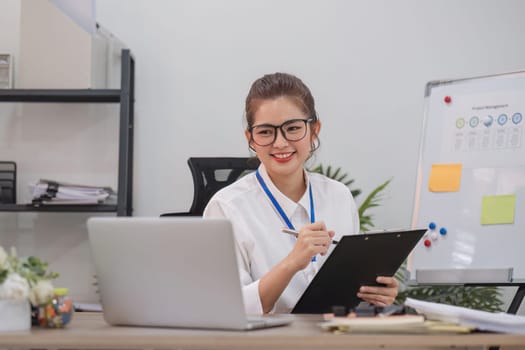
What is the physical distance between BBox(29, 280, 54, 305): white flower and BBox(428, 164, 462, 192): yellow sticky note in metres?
1.98

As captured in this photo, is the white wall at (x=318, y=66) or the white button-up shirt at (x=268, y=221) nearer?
the white button-up shirt at (x=268, y=221)

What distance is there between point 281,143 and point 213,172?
35.8 inches

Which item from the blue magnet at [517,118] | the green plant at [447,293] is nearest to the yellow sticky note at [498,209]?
the blue magnet at [517,118]

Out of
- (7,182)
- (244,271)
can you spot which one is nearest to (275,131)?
(244,271)

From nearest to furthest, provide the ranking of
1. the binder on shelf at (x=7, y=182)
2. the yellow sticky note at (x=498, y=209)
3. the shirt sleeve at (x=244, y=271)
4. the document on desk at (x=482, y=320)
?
the document on desk at (x=482, y=320), the shirt sleeve at (x=244, y=271), the yellow sticky note at (x=498, y=209), the binder on shelf at (x=7, y=182)

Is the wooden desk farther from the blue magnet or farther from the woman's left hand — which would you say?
the blue magnet

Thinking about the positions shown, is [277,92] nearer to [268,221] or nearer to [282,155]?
[282,155]

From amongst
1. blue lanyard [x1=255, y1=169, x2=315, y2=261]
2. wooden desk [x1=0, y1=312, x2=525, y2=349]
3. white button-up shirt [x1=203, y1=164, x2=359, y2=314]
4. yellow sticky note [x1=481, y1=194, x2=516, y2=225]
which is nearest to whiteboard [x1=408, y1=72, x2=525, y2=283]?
yellow sticky note [x1=481, y1=194, x2=516, y2=225]

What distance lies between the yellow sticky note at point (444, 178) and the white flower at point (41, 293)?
198 centimetres

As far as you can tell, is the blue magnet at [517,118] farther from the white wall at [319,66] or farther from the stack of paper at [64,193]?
the stack of paper at [64,193]

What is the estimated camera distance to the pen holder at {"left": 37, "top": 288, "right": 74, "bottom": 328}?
144 centimetres

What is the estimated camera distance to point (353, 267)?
184cm

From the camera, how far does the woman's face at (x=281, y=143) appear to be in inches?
84.7

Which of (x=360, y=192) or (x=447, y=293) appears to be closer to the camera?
(x=447, y=293)
